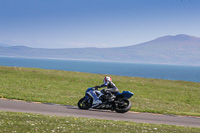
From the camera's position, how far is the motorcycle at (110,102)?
53.1ft

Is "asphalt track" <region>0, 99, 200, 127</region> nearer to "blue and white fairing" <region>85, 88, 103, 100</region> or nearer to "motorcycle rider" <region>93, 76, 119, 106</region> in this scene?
"motorcycle rider" <region>93, 76, 119, 106</region>

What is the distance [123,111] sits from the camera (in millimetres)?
16016

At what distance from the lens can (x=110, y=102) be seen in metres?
16.6

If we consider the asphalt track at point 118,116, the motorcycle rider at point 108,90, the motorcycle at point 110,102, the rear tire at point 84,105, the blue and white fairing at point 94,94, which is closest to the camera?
the asphalt track at point 118,116

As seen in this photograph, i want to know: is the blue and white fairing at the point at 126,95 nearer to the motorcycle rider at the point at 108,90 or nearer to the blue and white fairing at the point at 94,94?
the motorcycle rider at the point at 108,90

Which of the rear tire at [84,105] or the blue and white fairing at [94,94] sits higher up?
the blue and white fairing at [94,94]

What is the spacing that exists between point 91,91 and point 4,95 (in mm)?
8338

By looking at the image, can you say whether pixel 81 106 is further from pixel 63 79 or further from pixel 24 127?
pixel 63 79

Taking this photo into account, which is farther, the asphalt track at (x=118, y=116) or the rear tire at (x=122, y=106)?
the rear tire at (x=122, y=106)

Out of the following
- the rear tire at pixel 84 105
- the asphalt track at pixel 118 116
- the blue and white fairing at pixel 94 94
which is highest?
the blue and white fairing at pixel 94 94

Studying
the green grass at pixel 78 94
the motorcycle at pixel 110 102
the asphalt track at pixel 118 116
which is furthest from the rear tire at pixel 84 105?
the green grass at pixel 78 94

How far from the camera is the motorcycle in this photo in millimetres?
16188

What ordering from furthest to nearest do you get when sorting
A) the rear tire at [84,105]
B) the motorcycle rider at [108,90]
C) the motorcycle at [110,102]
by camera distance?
1. the rear tire at [84,105]
2. the motorcycle rider at [108,90]
3. the motorcycle at [110,102]

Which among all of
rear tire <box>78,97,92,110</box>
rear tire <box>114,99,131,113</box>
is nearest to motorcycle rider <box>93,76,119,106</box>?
rear tire <box>78,97,92,110</box>
